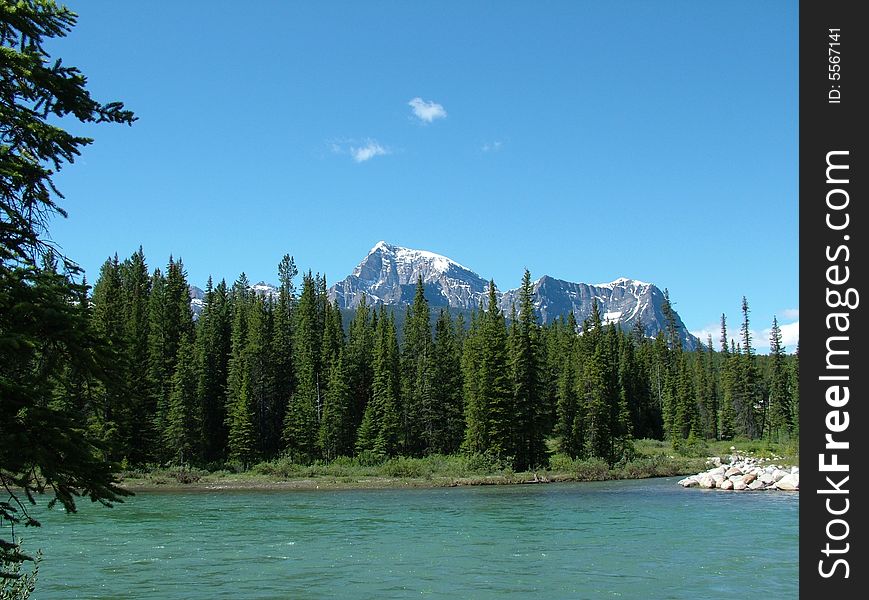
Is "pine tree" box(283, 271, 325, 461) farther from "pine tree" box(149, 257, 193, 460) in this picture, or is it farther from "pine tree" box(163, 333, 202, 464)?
"pine tree" box(149, 257, 193, 460)

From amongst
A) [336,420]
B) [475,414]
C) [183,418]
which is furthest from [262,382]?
[475,414]

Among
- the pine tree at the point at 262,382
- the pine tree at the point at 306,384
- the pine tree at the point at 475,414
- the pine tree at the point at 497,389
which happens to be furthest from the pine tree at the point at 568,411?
the pine tree at the point at 262,382

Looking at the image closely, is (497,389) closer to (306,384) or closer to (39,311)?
(306,384)

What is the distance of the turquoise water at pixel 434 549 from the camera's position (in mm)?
19969

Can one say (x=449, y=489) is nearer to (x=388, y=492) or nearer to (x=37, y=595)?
(x=388, y=492)

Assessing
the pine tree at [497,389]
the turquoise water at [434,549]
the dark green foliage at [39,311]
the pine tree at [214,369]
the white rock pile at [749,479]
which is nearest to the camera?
the dark green foliage at [39,311]

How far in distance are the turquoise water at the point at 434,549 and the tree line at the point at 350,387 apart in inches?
1225

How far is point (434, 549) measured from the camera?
26484 mm

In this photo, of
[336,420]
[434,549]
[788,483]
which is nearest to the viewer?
[434,549]

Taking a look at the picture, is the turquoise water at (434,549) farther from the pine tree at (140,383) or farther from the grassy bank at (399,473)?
the pine tree at (140,383)

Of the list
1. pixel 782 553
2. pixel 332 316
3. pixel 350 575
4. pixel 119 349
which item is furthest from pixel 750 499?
pixel 332 316

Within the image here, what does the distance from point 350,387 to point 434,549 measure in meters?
64.4

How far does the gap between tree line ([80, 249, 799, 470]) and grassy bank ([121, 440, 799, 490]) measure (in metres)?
2.75
